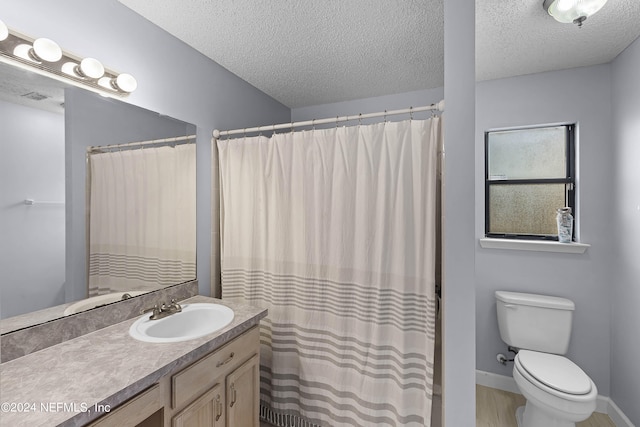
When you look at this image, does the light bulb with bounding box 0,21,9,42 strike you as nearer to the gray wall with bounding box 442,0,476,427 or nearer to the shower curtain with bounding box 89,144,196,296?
the shower curtain with bounding box 89,144,196,296

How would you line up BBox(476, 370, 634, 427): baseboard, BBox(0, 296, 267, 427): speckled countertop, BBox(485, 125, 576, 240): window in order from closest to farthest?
BBox(0, 296, 267, 427): speckled countertop
BBox(476, 370, 634, 427): baseboard
BBox(485, 125, 576, 240): window

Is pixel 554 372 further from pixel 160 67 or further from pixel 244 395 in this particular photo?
pixel 160 67

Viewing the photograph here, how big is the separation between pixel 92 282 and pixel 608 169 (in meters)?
3.34

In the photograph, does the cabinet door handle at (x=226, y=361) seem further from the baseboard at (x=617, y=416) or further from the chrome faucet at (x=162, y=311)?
the baseboard at (x=617, y=416)

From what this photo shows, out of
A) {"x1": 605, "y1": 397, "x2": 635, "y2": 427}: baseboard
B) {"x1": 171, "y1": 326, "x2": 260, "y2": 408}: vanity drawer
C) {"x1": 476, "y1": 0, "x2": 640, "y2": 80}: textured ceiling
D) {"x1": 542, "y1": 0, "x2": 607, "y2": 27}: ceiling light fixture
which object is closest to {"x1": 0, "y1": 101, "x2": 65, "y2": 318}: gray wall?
{"x1": 171, "y1": 326, "x2": 260, "y2": 408}: vanity drawer

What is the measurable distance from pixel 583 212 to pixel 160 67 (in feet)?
10.1

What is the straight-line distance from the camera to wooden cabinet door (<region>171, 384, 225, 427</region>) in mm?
1141

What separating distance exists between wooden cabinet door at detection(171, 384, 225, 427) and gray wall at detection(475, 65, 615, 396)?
220 centimetres

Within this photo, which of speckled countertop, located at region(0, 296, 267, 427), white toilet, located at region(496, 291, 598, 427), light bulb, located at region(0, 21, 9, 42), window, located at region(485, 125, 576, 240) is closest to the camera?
speckled countertop, located at region(0, 296, 267, 427)

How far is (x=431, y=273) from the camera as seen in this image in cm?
148

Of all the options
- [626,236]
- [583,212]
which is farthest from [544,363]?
[583,212]

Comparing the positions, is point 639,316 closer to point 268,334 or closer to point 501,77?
point 501,77

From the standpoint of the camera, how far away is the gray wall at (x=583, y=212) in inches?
77.4

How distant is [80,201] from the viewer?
1.33 m
